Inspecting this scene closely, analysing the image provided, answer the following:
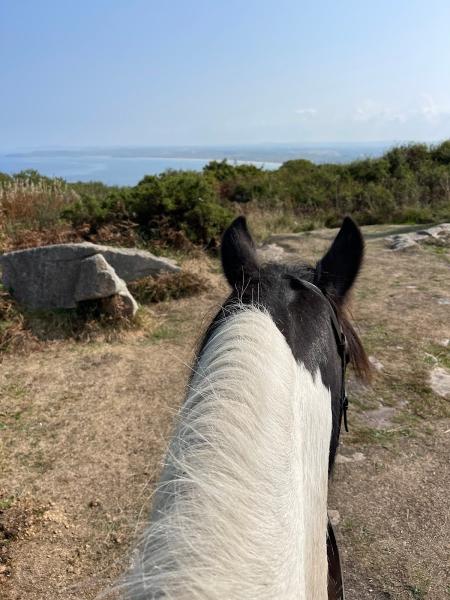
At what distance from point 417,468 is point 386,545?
0.72m

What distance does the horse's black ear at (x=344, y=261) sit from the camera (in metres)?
1.56

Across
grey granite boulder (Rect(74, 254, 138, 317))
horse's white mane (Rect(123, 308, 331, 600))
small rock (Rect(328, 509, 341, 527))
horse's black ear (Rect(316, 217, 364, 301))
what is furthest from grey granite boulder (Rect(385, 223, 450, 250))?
horse's white mane (Rect(123, 308, 331, 600))

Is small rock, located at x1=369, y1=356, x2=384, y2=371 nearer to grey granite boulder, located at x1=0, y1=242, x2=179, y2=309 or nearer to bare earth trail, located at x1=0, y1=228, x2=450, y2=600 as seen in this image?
bare earth trail, located at x1=0, y1=228, x2=450, y2=600

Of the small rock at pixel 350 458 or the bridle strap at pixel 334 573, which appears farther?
the small rock at pixel 350 458

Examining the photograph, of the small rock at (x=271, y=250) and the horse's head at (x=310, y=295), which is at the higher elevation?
the horse's head at (x=310, y=295)

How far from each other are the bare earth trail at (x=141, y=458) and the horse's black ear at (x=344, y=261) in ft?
1.26

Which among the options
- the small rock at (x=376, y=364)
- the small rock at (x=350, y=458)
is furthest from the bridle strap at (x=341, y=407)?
the small rock at (x=376, y=364)

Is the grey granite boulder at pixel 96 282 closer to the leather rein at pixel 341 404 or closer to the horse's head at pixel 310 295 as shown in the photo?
the horse's head at pixel 310 295

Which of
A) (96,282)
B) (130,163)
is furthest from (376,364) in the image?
(130,163)

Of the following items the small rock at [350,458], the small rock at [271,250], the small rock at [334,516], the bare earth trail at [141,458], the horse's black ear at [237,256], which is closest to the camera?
the horse's black ear at [237,256]

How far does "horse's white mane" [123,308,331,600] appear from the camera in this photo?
67cm

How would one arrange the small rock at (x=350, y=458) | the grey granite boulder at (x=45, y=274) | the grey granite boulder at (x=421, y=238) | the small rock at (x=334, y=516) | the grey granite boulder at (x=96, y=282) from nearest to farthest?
the small rock at (x=334, y=516)
the small rock at (x=350, y=458)
the grey granite boulder at (x=96, y=282)
the grey granite boulder at (x=45, y=274)
the grey granite boulder at (x=421, y=238)

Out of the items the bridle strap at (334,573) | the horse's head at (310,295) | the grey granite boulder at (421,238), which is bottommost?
the bridle strap at (334,573)

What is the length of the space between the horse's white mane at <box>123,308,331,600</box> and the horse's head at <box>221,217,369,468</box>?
109 mm
